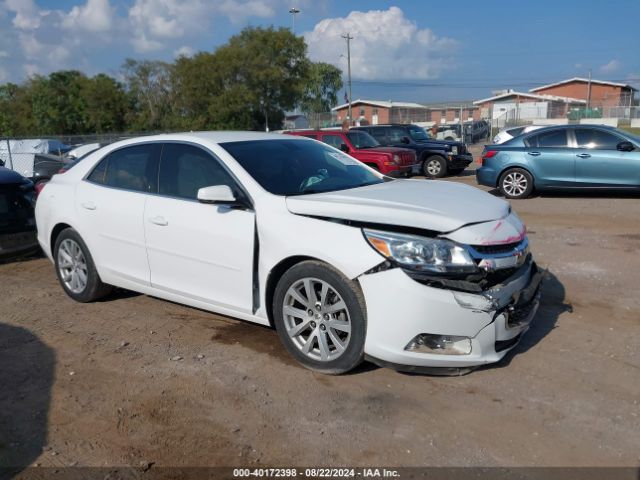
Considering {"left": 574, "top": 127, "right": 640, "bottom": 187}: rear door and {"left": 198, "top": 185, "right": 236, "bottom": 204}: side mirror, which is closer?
{"left": 198, "top": 185, "right": 236, "bottom": 204}: side mirror

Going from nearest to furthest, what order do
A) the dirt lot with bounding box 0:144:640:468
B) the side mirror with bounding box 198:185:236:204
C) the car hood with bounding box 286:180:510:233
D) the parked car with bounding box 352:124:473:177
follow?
the dirt lot with bounding box 0:144:640:468 < the car hood with bounding box 286:180:510:233 < the side mirror with bounding box 198:185:236:204 < the parked car with bounding box 352:124:473:177

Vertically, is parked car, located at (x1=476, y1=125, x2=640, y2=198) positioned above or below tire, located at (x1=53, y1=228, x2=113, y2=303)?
above

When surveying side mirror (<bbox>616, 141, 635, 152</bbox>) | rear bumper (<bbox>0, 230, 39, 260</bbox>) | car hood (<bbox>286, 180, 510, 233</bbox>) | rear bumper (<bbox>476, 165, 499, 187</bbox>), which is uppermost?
side mirror (<bbox>616, 141, 635, 152</bbox>)

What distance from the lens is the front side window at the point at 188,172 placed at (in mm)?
4672

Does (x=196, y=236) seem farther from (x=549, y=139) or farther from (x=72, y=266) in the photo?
(x=549, y=139)

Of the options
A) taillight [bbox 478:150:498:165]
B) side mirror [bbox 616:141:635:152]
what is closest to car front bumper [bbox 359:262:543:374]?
side mirror [bbox 616:141:635:152]

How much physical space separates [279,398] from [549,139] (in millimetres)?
10351

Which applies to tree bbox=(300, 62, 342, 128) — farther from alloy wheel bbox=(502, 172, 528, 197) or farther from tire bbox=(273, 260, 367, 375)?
tire bbox=(273, 260, 367, 375)

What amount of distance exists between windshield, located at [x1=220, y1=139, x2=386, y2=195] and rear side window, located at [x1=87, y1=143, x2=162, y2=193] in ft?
2.49

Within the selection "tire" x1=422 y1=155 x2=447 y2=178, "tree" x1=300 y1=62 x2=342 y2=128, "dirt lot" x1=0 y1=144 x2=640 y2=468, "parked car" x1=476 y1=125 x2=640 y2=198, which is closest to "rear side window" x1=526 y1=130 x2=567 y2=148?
"parked car" x1=476 y1=125 x2=640 y2=198

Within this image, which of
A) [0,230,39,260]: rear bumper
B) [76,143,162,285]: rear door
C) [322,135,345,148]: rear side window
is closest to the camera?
[76,143,162,285]: rear door

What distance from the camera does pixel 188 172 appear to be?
4867 mm

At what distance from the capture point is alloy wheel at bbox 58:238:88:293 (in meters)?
5.75

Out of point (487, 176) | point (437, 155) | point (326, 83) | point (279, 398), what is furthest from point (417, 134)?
point (326, 83)
